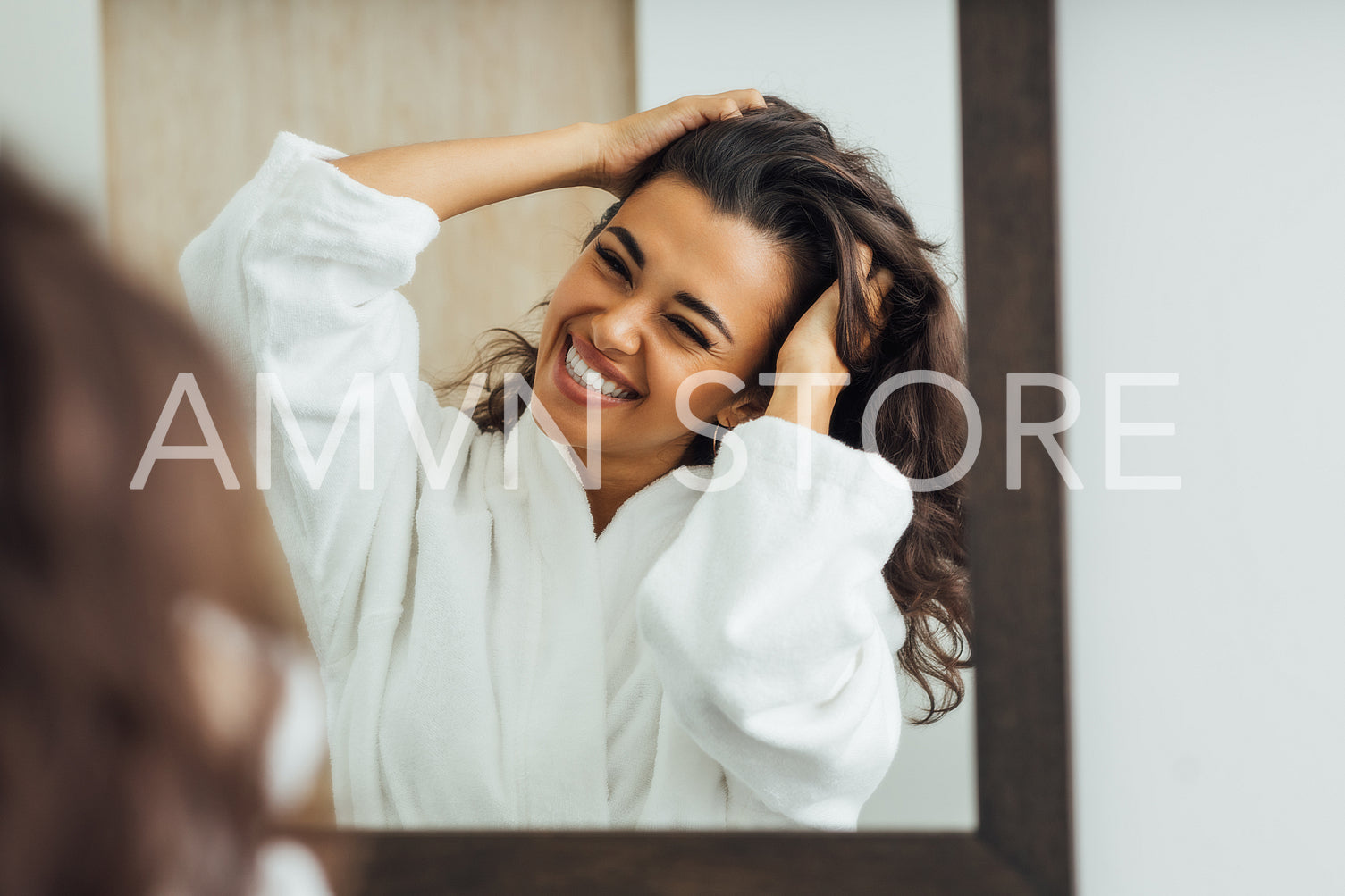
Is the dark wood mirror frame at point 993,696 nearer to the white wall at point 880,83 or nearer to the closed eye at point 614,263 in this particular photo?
the white wall at point 880,83

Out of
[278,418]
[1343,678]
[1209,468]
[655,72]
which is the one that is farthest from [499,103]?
[1343,678]

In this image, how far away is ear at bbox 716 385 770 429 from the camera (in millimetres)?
544

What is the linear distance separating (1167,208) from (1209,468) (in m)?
0.14

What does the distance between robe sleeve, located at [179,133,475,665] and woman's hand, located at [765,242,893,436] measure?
22 cm

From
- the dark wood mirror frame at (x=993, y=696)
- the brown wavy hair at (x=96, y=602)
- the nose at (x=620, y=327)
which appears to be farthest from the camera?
the nose at (x=620, y=327)

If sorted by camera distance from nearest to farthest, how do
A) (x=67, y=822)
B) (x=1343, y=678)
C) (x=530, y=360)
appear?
1. (x=67, y=822)
2. (x=1343, y=678)
3. (x=530, y=360)

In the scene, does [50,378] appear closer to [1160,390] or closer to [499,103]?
[499,103]

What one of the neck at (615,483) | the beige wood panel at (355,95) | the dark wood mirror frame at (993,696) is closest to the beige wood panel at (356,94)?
the beige wood panel at (355,95)

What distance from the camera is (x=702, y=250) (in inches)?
20.7

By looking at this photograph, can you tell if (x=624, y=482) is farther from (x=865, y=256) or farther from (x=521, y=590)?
(x=865, y=256)

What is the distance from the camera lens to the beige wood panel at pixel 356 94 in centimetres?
49

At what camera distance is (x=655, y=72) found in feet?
1.63

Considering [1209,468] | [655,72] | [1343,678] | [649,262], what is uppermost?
[655,72]

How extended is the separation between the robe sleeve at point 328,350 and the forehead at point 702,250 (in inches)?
5.1
